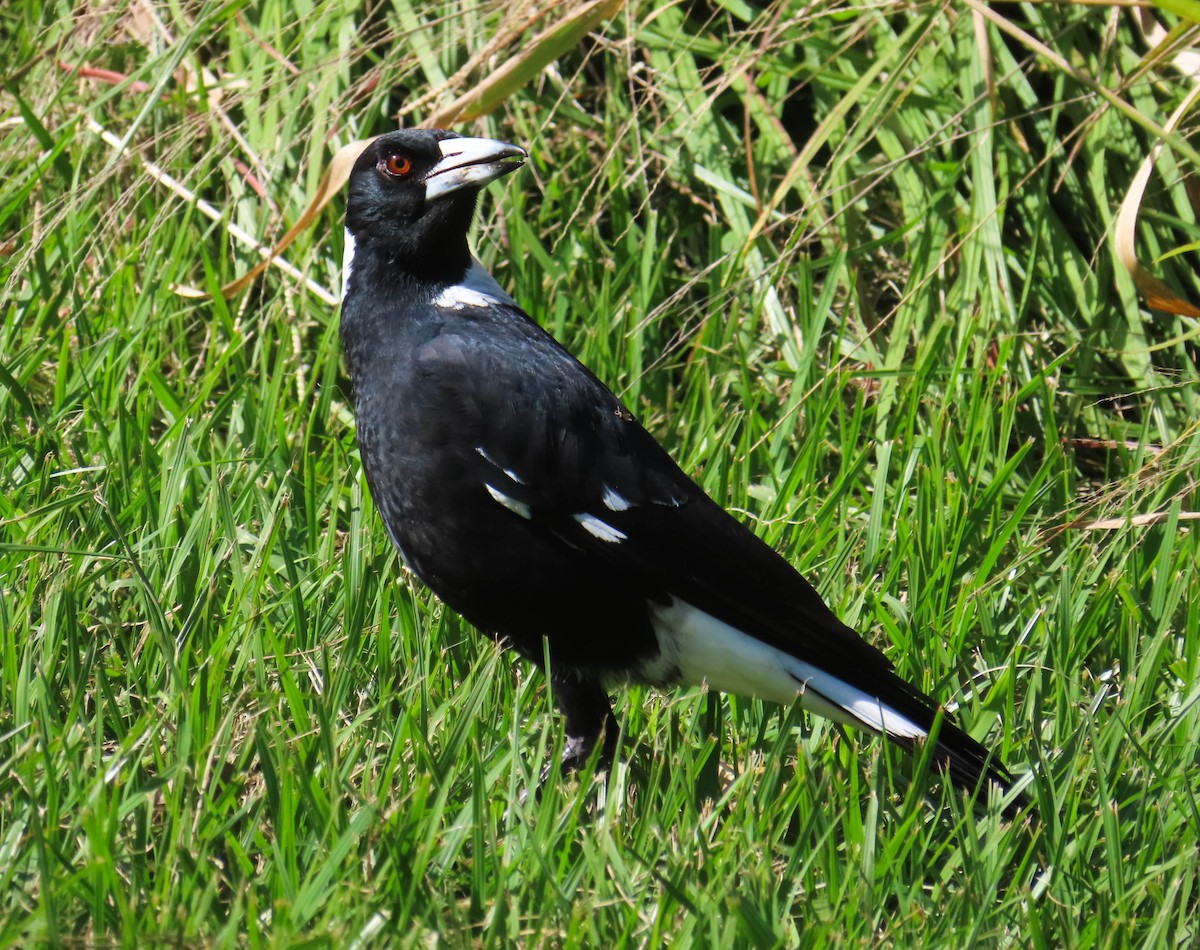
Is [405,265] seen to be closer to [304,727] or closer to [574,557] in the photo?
[574,557]

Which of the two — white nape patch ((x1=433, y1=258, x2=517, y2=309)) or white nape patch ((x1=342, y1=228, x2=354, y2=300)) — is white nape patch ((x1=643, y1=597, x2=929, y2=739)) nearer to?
white nape patch ((x1=433, y1=258, x2=517, y2=309))

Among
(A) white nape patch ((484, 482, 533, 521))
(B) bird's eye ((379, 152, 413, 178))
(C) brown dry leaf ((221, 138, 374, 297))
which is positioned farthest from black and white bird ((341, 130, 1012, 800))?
(C) brown dry leaf ((221, 138, 374, 297))

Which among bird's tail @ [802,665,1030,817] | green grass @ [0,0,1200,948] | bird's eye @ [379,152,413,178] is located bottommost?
bird's tail @ [802,665,1030,817]

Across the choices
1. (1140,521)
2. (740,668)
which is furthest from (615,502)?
(1140,521)

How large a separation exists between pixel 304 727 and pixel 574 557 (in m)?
0.65

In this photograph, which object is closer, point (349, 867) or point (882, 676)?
point (349, 867)

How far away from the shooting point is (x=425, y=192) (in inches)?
126

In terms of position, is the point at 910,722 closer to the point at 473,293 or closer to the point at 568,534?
the point at 568,534

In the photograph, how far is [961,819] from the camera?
2.48m

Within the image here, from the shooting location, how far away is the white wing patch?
299 centimetres

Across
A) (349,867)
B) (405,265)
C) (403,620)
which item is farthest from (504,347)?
(349,867)

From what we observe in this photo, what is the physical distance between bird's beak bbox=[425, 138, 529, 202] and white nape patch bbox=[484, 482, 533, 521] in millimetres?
677

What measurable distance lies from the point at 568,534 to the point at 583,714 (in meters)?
0.36

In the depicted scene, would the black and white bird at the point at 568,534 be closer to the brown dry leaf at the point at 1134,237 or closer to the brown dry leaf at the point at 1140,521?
the brown dry leaf at the point at 1140,521
